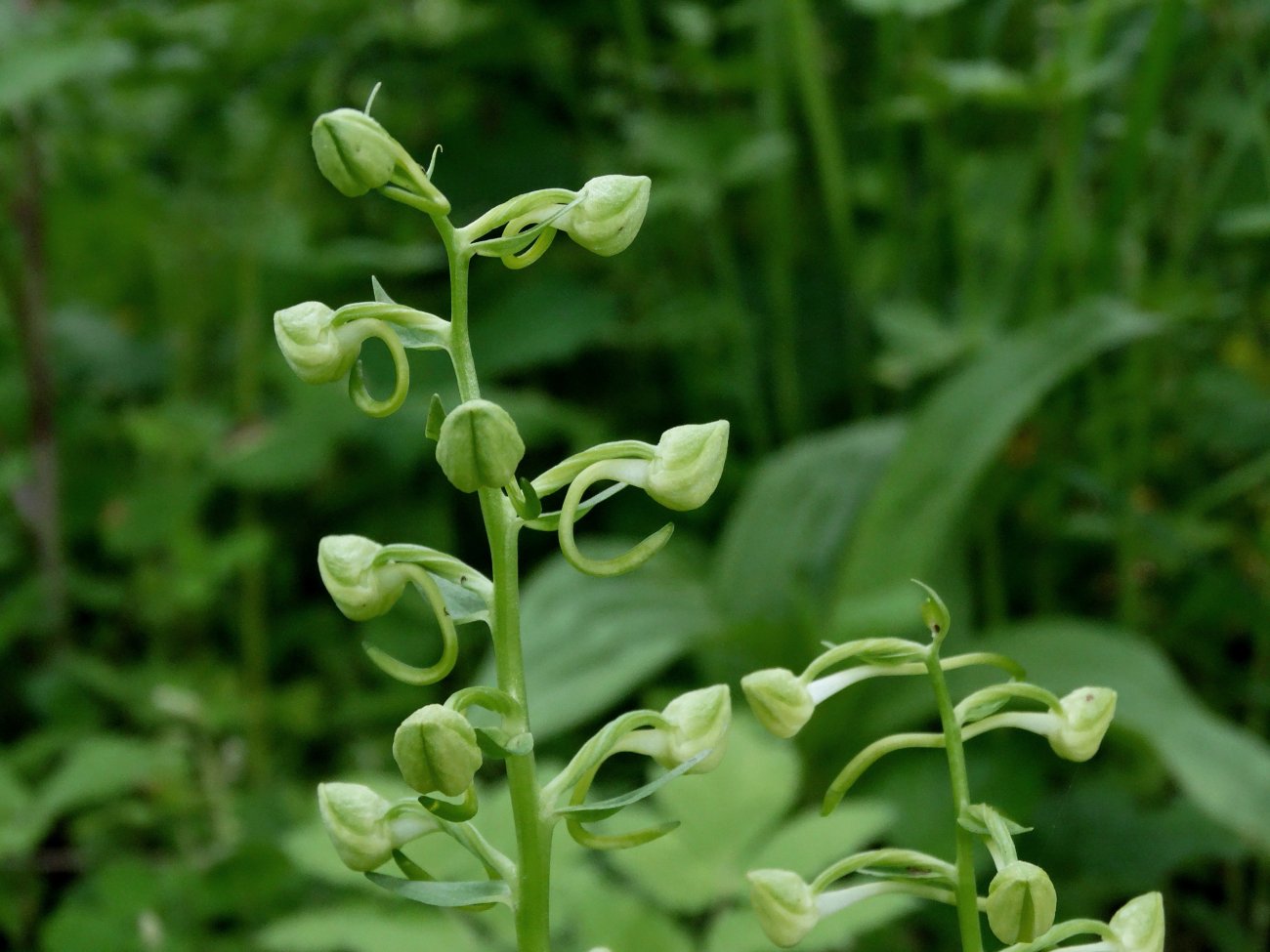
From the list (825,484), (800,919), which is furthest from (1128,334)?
(800,919)

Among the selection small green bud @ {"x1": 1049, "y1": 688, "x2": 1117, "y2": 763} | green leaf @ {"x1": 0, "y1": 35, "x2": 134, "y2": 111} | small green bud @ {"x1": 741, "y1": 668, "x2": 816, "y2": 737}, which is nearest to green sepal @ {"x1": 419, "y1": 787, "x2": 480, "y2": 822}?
small green bud @ {"x1": 741, "y1": 668, "x2": 816, "y2": 737}

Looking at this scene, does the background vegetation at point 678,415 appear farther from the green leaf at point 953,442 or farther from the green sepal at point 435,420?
the green sepal at point 435,420

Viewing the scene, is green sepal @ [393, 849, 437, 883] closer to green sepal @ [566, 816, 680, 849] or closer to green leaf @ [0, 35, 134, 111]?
green sepal @ [566, 816, 680, 849]

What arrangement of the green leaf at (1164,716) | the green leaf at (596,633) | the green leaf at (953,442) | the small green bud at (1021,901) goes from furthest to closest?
the green leaf at (953,442) < the green leaf at (596,633) < the green leaf at (1164,716) < the small green bud at (1021,901)

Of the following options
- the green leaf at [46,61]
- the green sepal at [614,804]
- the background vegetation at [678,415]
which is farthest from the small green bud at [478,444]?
the green leaf at [46,61]

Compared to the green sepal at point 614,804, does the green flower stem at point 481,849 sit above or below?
below

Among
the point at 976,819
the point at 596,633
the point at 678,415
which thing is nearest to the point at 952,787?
the point at 976,819

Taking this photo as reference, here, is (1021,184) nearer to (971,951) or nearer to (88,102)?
(88,102)

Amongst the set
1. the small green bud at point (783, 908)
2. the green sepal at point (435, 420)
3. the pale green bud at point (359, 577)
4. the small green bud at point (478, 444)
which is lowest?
the small green bud at point (783, 908)

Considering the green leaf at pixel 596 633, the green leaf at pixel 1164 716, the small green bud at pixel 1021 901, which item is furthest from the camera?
the green leaf at pixel 596 633
